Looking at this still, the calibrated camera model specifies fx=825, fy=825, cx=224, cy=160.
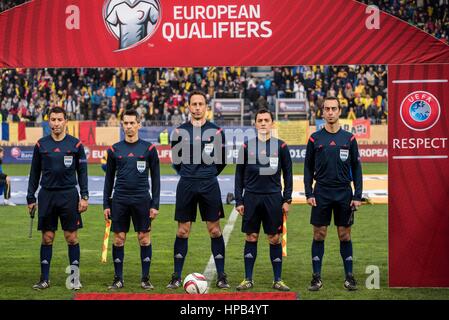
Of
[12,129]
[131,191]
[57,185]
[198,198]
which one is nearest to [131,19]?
[131,191]

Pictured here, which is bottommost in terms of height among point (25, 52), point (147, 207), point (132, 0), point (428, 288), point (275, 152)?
point (428, 288)

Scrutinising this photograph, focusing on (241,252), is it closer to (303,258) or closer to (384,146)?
(303,258)

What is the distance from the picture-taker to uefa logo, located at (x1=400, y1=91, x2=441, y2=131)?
10211 millimetres

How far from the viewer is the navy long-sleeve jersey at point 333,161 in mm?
10266

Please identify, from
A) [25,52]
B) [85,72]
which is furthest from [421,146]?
[85,72]

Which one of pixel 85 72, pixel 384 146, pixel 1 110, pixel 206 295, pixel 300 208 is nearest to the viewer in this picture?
pixel 206 295

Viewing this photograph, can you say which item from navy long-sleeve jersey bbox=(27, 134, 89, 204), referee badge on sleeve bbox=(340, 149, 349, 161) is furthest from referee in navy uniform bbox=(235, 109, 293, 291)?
navy long-sleeve jersey bbox=(27, 134, 89, 204)

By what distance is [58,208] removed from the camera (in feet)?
33.8

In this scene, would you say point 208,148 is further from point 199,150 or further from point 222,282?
point 222,282

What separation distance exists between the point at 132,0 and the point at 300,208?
10.0 m

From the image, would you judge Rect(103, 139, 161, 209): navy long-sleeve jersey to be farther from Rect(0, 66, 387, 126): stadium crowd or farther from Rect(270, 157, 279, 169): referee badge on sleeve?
Rect(0, 66, 387, 126): stadium crowd

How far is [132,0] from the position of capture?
10.2 m

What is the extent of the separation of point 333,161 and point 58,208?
11.4ft

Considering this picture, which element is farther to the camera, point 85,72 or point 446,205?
point 85,72
